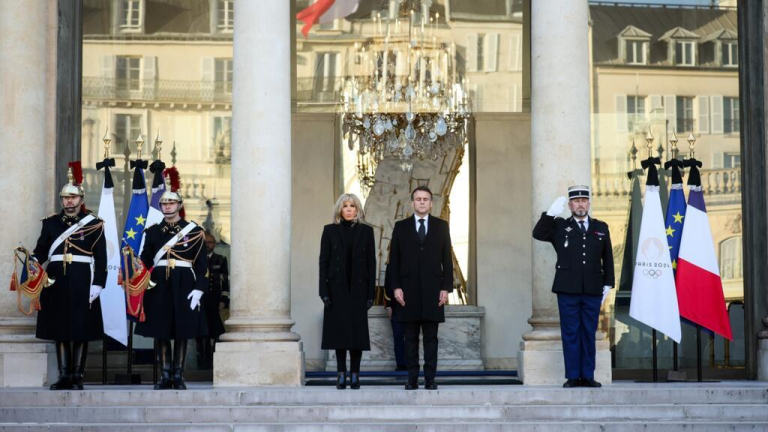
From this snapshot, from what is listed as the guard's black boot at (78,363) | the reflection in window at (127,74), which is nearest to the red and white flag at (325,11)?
the reflection in window at (127,74)

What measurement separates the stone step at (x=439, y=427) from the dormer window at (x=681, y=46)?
23.2ft

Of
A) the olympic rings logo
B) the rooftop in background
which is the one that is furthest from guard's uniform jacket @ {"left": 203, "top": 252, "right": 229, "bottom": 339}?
the rooftop in background

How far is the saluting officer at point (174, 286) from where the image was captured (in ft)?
46.6

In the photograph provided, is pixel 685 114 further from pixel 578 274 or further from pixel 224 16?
pixel 224 16

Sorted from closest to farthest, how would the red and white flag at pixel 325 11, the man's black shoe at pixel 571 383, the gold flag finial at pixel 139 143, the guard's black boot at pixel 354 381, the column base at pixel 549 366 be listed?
the guard's black boot at pixel 354 381, the man's black shoe at pixel 571 383, the column base at pixel 549 366, the gold flag finial at pixel 139 143, the red and white flag at pixel 325 11

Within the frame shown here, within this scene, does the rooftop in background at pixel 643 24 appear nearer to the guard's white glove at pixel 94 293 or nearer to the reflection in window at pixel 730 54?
the reflection in window at pixel 730 54

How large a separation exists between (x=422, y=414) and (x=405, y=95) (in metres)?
6.37

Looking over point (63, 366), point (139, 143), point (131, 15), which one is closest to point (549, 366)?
point (63, 366)

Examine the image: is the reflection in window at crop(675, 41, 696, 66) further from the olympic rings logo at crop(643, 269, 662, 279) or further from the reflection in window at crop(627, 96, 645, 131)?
the olympic rings logo at crop(643, 269, 662, 279)

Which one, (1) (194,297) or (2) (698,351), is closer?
(1) (194,297)

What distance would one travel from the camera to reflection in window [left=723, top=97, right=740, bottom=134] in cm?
1780

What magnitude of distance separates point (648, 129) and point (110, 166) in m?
7.07

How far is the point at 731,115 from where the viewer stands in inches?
704

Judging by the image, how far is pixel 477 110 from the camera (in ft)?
63.7
